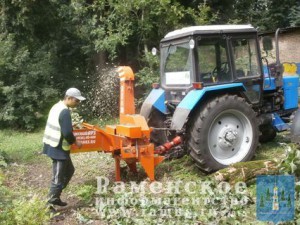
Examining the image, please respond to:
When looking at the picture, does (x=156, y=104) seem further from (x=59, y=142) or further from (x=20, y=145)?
(x=20, y=145)

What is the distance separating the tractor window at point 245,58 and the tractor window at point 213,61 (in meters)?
0.20

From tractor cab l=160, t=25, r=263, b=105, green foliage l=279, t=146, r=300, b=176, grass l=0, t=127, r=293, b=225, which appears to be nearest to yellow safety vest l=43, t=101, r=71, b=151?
grass l=0, t=127, r=293, b=225

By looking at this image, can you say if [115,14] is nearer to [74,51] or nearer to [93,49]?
[93,49]

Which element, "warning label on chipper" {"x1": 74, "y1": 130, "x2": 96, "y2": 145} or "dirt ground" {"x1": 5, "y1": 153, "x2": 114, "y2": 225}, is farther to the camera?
"warning label on chipper" {"x1": 74, "y1": 130, "x2": 96, "y2": 145}

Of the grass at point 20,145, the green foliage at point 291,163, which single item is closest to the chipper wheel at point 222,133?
the green foliage at point 291,163

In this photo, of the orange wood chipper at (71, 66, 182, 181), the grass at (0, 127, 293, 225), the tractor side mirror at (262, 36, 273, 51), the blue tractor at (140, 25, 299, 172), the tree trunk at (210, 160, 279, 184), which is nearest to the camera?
the grass at (0, 127, 293, 225)

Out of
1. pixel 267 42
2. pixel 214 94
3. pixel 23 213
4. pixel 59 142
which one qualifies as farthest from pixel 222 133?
pixel 23 213

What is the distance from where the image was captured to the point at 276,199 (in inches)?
179

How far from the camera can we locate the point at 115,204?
16.4 ft

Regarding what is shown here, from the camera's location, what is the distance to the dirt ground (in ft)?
16.7

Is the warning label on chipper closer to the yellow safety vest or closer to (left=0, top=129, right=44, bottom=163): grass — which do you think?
the yellow safety vest

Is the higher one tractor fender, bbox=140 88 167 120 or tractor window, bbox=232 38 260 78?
tractor window, bbox=232 38 260 78

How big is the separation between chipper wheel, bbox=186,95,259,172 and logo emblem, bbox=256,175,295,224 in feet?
3.68

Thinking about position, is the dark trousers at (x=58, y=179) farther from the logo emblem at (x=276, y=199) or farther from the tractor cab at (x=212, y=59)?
the logo emblem at (x=276, y=199)
